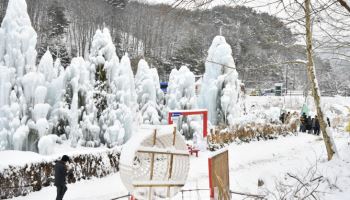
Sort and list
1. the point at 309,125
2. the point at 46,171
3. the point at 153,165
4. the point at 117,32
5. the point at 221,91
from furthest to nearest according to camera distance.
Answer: the point at 117,32, the point at 309,125, the point at 221,91, the point at 46,171, the point at 153,165

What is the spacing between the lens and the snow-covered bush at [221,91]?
2048 centimetres

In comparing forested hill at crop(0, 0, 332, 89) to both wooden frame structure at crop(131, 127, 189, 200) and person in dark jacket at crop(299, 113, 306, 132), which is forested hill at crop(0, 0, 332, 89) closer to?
person in dark jacket at crop(299, 113, 306, 132)

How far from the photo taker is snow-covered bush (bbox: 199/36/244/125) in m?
20.5

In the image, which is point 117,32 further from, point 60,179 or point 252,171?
point 60,179

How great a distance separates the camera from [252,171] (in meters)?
13.5

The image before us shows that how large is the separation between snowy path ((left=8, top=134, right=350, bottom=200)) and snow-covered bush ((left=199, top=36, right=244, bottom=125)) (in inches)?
93.6

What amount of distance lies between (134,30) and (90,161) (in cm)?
5022

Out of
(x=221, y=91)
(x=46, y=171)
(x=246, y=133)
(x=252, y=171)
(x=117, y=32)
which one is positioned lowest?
(x=252, y=171)

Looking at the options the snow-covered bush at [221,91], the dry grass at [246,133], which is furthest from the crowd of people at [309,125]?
the snow-covered bush at [221,91]

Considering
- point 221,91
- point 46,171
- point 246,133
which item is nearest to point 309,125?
point 246,133

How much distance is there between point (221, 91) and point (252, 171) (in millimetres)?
7919

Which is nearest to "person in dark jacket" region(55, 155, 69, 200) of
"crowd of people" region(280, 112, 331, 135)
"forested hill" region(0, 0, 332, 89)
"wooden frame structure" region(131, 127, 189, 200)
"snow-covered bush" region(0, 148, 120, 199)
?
"snow-covered bush" region(0, 148, 120, 199)

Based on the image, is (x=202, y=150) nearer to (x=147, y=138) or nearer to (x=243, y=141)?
(x=243, y=141)

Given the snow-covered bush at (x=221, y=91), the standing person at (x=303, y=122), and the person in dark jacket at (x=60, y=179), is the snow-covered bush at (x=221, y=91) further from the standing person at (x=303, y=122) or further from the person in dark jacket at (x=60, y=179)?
the person in dark jacket at (x=60, y=179)
